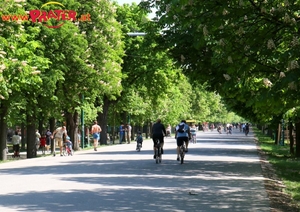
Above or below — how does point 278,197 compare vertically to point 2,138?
below

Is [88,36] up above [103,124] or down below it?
above

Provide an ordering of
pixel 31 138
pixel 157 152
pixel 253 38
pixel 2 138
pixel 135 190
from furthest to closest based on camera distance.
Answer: pixel 31 138 < pixel 2 138 < pixel 157 152 < pixel 135 190 < pixel 253 38

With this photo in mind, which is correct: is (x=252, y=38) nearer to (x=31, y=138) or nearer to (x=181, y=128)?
(x=181, y=128)

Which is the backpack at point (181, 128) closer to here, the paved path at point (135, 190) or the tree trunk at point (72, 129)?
the paved path at point (135, 190)

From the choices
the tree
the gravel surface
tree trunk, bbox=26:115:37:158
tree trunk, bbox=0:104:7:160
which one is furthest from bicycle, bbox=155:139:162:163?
the tree

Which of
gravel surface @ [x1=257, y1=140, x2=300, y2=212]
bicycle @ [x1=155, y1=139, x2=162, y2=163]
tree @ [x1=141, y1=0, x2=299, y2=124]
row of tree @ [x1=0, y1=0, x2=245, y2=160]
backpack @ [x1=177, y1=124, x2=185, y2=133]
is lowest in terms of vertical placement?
gravel surface @ [x1=257, y1=140, x2=300, y2=212]

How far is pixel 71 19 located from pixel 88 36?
2931mm

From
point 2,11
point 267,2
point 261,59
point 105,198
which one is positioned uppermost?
point 2,11

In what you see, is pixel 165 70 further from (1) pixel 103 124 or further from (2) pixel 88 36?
(2) pixel 88 36

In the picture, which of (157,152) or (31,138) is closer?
(157,152)

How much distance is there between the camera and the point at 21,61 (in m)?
25.9

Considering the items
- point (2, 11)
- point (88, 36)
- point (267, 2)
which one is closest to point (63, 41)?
point (88, 36)

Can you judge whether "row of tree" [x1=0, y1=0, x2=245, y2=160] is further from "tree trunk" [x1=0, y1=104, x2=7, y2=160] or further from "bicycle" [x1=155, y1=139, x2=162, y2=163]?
"bicycle" [x1=155, y1=139, x2=162, y2=163]

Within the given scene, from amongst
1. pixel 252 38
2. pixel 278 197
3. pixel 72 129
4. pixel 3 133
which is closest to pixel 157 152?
pixel 3 133
